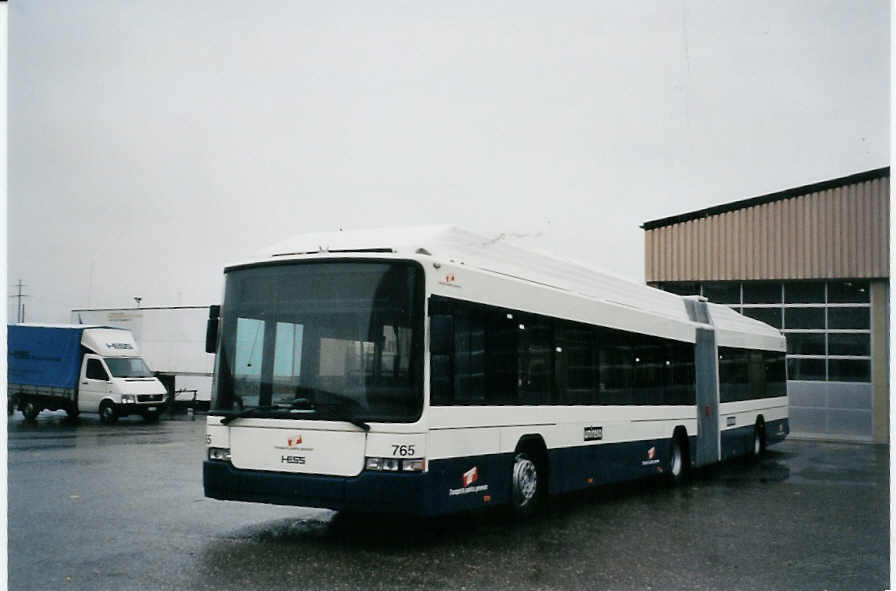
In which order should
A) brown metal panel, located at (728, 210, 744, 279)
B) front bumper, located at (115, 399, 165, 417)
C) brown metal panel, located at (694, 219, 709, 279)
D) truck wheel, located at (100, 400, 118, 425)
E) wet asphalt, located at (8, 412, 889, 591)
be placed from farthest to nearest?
truck wheel, located at (100, 400, 118, 425), front bumper, located at (115, 399, 165, 417), brown metal panel, located at (694, 219, 709, 279), brown metal panel, located at (728, 210, 744, 279), wet asphalt, located at (8, 412, 889, 591)

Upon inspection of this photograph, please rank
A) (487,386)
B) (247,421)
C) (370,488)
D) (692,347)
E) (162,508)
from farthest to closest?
(692,347)
(162,508)
(487,386)
(247,421)
(370,488)

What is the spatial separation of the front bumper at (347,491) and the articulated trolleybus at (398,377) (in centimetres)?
1

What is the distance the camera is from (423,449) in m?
8.48

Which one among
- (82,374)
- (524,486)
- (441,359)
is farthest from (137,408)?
(441,359)

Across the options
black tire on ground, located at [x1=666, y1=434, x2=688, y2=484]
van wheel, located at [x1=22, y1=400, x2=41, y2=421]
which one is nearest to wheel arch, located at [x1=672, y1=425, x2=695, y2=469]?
black tire on ground, located at [x1=666, y1=434, x2=688, y2=484]

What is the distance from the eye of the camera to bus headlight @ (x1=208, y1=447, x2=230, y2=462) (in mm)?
9078

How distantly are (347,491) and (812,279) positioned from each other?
20669 millimetres

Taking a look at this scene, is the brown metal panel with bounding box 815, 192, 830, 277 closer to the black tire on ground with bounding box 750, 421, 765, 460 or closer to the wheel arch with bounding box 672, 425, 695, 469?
the black tire on ground with bounding box 750, 421, 765, 460

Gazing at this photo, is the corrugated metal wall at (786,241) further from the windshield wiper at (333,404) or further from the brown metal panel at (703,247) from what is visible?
the windshield wiper at (333,404)

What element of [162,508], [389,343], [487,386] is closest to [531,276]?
[487,386]

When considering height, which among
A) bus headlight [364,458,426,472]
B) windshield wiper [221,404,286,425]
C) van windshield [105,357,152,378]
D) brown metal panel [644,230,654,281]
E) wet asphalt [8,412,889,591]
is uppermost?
brown metal panel [644,230,654,281]

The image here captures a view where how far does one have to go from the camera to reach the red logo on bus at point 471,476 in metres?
9.16

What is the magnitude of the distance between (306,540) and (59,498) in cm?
403

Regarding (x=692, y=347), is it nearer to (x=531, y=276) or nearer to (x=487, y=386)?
(x=531, y=276)
